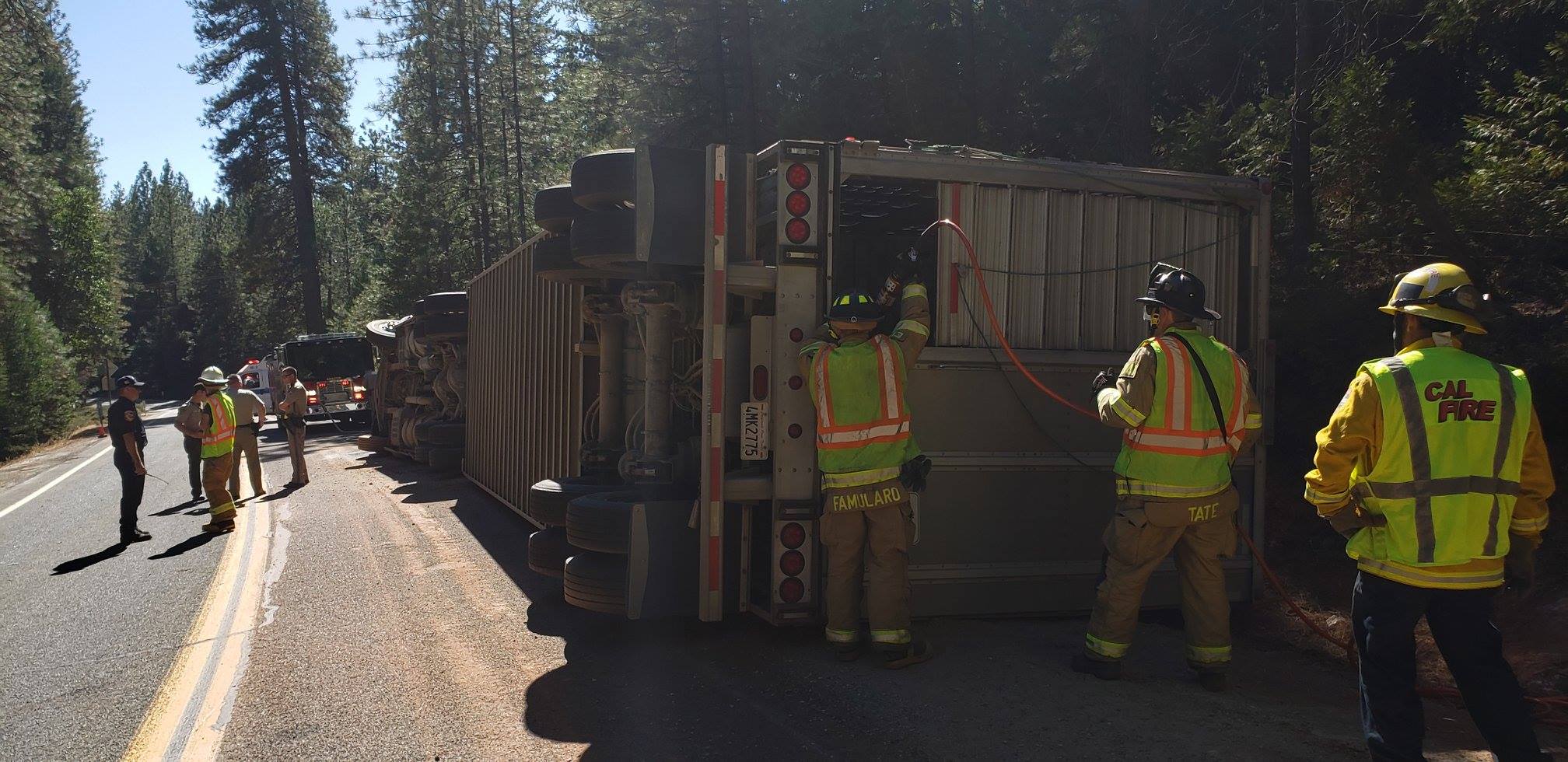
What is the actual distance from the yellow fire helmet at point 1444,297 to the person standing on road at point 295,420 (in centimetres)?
1426

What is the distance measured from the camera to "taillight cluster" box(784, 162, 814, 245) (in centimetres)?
552

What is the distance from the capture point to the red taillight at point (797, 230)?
5543mm

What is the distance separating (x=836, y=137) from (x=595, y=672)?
13.0 metres

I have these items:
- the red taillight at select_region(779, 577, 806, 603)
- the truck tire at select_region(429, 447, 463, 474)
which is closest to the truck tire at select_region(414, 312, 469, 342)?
the truck tire at select_region(429, 447, 463, 474)

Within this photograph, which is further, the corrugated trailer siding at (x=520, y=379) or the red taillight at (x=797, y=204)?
the corrugated trailer siding at (x=520, y=379)

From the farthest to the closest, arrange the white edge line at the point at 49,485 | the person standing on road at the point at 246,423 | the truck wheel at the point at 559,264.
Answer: the white edge line at the point at 49,485 → the person standing on road at the point at 246,423 → the truck wheel at the point at 559,264

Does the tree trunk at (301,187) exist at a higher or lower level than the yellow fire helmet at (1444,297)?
higher

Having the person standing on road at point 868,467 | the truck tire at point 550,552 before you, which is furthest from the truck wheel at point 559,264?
A: the person standing on road at point 868,467

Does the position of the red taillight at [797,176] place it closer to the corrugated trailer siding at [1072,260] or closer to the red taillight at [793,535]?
the corrugated trailer siding at [1072,260]

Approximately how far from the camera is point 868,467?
5266 mm

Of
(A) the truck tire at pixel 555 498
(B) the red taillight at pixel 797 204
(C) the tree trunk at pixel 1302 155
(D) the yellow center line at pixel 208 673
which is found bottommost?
(D) the yellow center line at pixel 208 673


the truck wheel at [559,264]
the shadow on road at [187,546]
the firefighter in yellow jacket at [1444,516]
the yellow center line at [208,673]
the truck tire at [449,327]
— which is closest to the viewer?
the firefighter in yellow jacket at [1444,516]

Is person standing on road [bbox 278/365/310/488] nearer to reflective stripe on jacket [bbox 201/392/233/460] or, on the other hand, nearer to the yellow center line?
reflective stripe on jacket [bbox 201/392/233/460]

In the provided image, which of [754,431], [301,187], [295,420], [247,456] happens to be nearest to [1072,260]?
[754,431]
